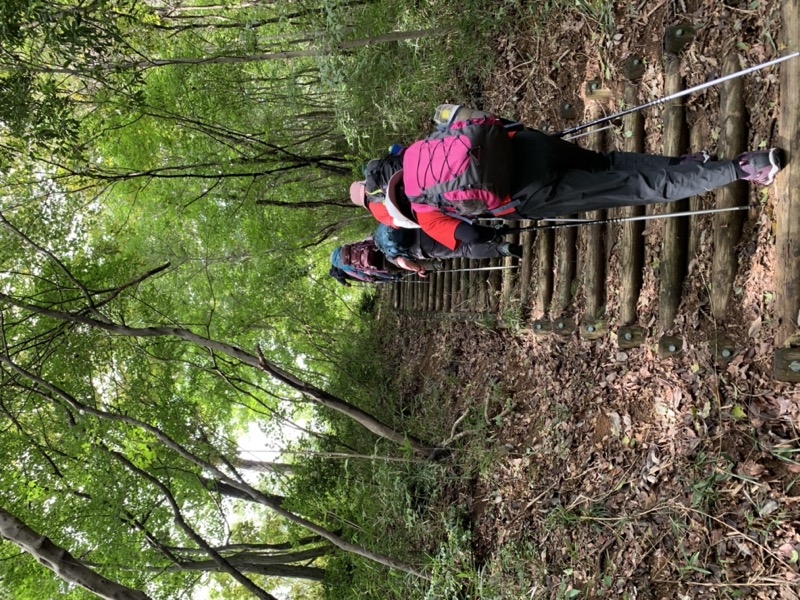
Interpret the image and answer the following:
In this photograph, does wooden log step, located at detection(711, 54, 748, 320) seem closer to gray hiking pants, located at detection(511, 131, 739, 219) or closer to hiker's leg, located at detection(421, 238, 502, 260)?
gray hiking pants, located at detection(511, 131, 739, 219)

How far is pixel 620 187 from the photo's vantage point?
11.6ft

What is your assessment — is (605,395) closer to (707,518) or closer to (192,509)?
(707,518)

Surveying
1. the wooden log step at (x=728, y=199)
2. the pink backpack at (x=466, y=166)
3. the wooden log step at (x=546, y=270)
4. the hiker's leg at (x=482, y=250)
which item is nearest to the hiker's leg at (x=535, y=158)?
the pink backpack at (x=466, y=166)

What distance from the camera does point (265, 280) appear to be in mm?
11500

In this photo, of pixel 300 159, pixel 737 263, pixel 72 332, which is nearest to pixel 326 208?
pixel 300 159

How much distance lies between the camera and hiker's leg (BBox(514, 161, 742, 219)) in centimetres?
321

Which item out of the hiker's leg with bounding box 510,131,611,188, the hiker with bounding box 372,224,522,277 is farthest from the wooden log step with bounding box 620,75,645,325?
the hiker with bounding box 372,224,522,277

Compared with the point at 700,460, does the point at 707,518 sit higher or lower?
lower

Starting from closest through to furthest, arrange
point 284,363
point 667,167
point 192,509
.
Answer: point 667,167, point 192,509, point 284,363

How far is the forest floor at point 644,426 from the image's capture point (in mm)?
3248

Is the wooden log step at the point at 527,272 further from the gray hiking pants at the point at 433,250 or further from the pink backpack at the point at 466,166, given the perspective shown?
the pink backpack at the point at 466,166

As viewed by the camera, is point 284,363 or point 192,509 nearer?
point 192,509

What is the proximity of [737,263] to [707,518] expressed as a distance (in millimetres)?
1703

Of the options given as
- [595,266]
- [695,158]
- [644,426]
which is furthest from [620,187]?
[644,426]
